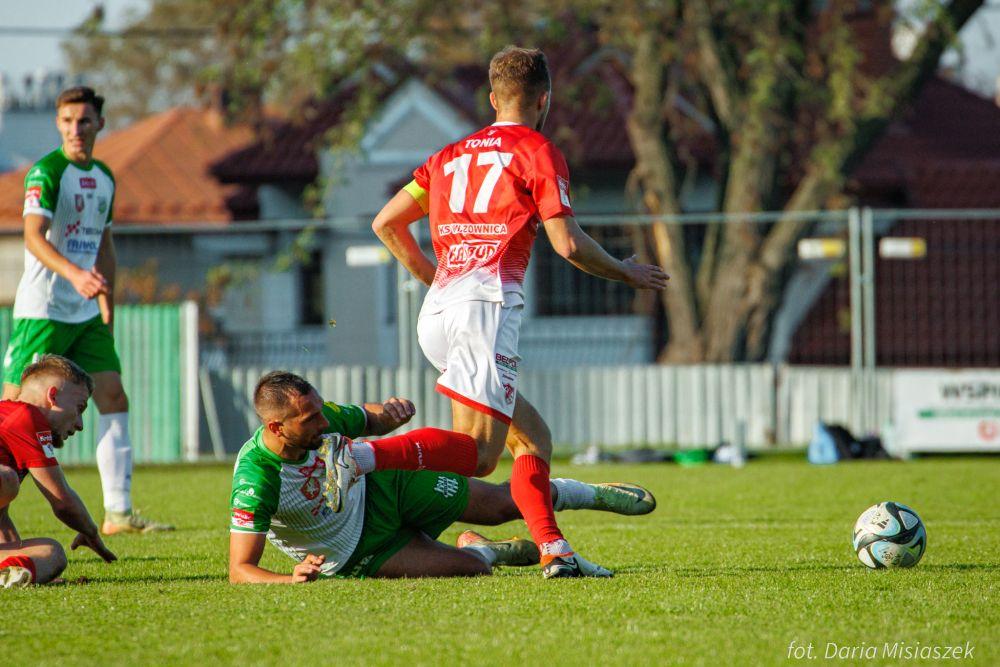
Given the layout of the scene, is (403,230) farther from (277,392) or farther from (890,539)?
(890,539)

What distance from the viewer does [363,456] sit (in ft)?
17.6

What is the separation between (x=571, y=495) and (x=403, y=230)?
4.55 ft

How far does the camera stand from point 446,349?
5.67 metres

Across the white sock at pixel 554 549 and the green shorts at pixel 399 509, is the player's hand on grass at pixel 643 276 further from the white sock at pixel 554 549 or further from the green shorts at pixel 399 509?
the green shorts at pixel 399 509

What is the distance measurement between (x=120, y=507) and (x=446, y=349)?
328cm

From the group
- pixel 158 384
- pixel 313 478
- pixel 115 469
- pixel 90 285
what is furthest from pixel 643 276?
pixel 158 384

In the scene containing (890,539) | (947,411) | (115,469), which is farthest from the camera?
(947,411)

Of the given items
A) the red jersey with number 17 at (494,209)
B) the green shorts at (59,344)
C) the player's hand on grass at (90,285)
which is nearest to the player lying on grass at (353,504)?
the red jersey with number 17 at (494,209)

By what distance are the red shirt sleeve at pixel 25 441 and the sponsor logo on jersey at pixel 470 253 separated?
1821 millimetres

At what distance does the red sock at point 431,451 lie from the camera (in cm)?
548

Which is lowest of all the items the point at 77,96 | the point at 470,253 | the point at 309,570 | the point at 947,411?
the point at 947,411

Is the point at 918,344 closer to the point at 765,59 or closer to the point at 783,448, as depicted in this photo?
the point at 783,448

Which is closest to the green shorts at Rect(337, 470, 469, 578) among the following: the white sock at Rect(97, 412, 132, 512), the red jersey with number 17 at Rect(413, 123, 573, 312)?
the red jersey with number 17 at Rect(413, 123, 573, 312)

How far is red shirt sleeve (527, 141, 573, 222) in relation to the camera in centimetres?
548
